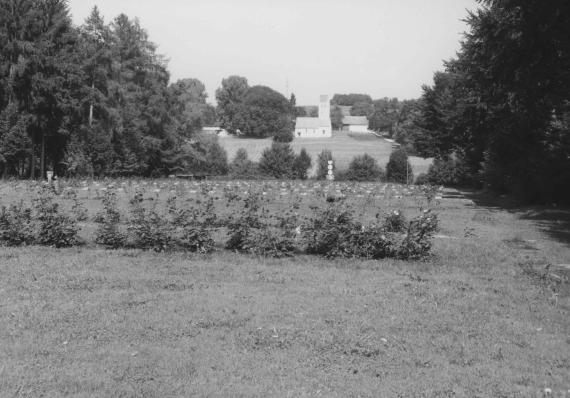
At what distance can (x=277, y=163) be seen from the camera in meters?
43.1

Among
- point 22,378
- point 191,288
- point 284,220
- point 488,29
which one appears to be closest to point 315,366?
point 22,378

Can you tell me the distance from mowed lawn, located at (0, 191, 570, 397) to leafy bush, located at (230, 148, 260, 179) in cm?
3369

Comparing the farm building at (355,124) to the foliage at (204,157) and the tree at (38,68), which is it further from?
the tree at (38,68)

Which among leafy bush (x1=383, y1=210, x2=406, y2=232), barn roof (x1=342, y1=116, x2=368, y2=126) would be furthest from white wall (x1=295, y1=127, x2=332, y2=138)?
leafy bush (x1=383, y1=210, x2=406, y2=232)

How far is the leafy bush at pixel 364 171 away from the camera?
4381 cm

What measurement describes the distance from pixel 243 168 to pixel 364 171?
939cm

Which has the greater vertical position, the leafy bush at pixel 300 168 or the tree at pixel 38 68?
the tree at pixel 38 68

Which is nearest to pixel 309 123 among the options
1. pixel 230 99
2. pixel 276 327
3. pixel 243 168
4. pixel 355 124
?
pixel 230 99

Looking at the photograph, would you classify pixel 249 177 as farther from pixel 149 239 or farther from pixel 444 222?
pixel 149 239

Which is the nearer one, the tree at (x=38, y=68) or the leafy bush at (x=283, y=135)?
the tree at (x=38, y=68)

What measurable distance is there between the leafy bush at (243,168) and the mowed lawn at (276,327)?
3369cm

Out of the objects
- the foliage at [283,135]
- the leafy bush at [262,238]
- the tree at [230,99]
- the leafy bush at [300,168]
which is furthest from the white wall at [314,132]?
the leafy bush at [262,238]

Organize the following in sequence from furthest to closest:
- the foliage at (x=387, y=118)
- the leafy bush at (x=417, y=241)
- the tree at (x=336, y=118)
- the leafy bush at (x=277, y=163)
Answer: the tree at (x=336, y=118) < the foliage at (x=387, y=118) < the leafy bush at (x=277, y=163) < the leafy bush at (x=417, y=241)

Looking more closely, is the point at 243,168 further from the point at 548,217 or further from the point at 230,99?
the point at 230,99
